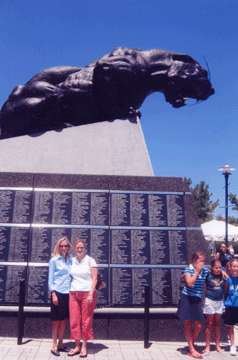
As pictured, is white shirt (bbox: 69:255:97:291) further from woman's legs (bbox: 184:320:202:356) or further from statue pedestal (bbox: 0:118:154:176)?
→ statue pedestal (bbox: 0:118:154:176)

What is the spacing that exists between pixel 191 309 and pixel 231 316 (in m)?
0.78

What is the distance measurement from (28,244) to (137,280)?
6.41 ft

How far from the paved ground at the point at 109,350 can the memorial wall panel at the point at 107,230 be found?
606mm

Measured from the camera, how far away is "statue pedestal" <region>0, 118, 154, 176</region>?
7.16 m

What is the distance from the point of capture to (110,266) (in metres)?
5.88

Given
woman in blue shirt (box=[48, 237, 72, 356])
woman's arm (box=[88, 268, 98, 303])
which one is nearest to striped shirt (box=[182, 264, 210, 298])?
woman's arm (box=[88, 268, 98, 303])

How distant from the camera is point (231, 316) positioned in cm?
528

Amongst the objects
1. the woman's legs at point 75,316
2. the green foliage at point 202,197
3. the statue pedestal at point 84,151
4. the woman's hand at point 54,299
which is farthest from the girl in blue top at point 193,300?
the green foliage at point 202,197

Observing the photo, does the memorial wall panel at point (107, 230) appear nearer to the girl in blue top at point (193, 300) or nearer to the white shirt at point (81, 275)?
the girl in blue top at point (193, 300)

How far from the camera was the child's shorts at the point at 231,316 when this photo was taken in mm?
5270

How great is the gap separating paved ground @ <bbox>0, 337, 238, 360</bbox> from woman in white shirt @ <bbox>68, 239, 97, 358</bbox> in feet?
0.88

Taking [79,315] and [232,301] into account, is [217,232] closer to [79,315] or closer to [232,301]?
[232,301]

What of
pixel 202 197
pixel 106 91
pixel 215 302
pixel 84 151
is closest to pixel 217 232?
pixel 106 91

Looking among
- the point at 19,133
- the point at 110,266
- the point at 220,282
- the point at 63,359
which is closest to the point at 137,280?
the point at 110,266
